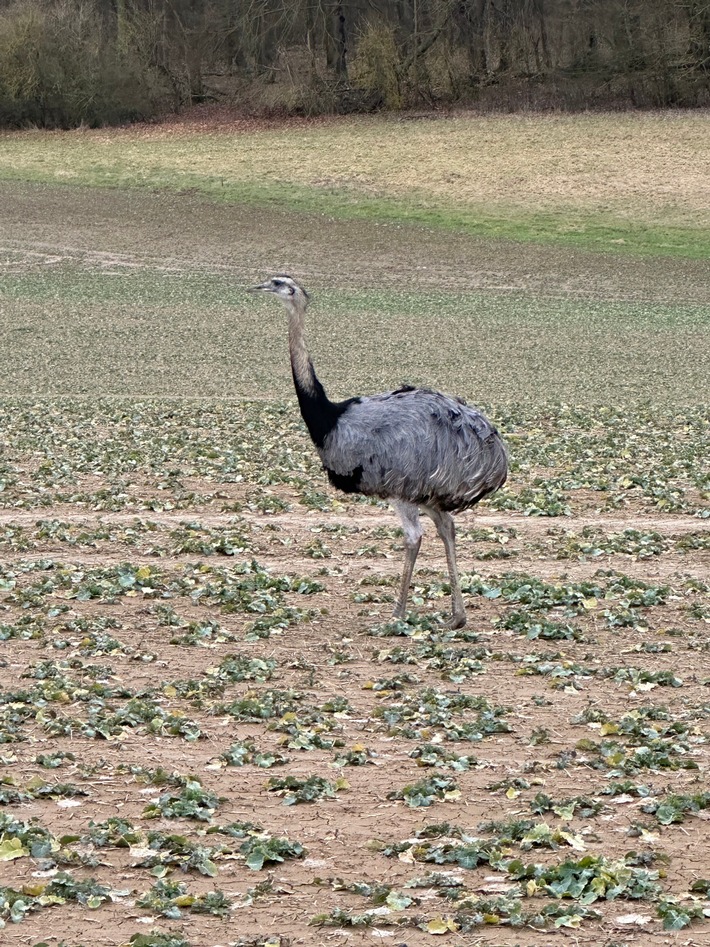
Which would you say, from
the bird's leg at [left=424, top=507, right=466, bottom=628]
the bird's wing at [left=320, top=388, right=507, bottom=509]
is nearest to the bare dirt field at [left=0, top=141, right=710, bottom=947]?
the bird's leg at [left=424, top=507, right=466, bottom=628]

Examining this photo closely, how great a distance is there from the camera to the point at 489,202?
5100 centimetres

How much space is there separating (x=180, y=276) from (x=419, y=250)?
741cm

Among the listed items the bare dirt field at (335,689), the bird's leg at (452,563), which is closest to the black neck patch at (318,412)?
the bird's leg at (452,563)

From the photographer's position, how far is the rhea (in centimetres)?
1133

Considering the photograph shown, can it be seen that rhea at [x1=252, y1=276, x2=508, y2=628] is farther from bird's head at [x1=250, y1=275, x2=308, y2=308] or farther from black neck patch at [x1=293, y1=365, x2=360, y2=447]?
bird's head at [x1=250, y1=275, x2=308, y2=308]

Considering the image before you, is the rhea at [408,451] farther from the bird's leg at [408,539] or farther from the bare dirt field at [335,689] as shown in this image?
the bare dirt field at [335,689]

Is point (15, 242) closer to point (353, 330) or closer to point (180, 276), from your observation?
point (180, 276)

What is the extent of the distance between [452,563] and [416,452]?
2.98ft

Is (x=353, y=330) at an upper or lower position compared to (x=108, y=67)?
lower

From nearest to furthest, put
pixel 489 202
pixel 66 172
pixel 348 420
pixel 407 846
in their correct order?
1. pixel 407 846
2. pixel 348 420
3. pixel 489 202
4. pixel 66 172

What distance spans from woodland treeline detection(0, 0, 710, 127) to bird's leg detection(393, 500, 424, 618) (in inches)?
2028

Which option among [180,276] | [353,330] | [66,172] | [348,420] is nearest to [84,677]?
[348,420]

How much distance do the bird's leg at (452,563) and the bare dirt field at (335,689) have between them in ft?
0.52

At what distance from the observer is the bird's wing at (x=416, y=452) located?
11312 mm
